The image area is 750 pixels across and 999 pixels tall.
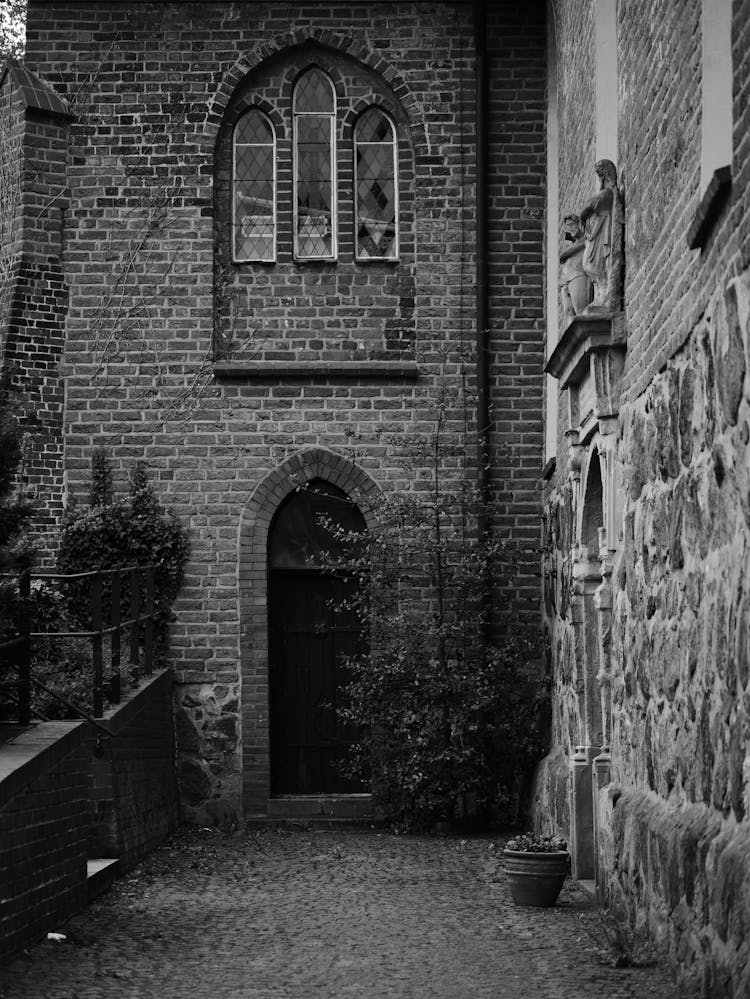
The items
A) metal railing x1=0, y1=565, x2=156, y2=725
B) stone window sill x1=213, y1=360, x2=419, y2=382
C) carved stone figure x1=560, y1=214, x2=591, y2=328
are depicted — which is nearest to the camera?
metal railing x1=0, y1=565, x2=156, y2=725

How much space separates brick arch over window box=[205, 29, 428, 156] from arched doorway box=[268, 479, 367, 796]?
3609 mm

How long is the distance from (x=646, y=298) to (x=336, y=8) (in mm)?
7711

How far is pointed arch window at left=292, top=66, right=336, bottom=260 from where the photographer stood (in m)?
15.4

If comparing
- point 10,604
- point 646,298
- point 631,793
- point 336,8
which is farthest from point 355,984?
point 336,8

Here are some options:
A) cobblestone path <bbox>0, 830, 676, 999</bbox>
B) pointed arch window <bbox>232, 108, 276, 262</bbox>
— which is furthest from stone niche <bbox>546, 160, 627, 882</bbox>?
pointed arch window <bbox>232, 108, 276, 262</bbox>

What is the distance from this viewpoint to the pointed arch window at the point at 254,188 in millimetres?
15406

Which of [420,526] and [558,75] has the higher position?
[558,75]

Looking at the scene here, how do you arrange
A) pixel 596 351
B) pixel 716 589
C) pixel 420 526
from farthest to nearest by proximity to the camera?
1. pixel 420 526
2. pixel 596 351
3. pixel 716 589

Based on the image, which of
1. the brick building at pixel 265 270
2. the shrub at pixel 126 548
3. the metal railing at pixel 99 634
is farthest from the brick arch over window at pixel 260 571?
the metal railing at pixel 99 634

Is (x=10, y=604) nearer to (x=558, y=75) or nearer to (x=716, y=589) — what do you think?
(x=716, y=589)

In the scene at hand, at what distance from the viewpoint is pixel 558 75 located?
13.9 metres

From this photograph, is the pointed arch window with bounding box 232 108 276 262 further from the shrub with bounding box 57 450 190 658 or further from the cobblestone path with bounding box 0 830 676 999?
the cobblestone path with bounding box 0 830 676 999

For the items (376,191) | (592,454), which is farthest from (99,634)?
(376,191)

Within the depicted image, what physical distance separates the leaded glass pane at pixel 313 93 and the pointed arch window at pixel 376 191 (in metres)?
0.39
